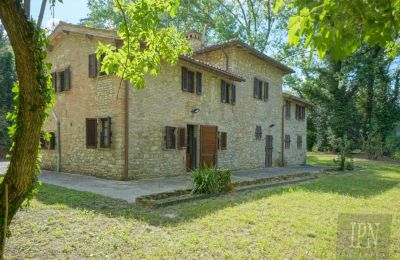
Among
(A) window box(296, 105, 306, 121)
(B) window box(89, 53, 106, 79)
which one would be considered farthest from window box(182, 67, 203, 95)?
(A) window box(296, 105, 306, 121)

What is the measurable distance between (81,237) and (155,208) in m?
2.17

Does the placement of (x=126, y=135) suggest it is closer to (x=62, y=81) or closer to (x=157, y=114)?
(x=157, y=114)

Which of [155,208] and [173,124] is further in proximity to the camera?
[173,124]

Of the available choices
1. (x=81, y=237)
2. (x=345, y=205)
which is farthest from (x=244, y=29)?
(x=81, y=237)

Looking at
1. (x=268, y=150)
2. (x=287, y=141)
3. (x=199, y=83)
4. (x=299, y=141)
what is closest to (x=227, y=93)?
(x=199, y=83)

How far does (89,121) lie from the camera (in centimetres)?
1243

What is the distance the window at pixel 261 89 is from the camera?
17781mm

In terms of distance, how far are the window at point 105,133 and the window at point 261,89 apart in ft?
28.6

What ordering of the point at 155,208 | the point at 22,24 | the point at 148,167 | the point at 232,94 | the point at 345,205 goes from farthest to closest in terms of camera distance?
1. the point at 232,94
2. the point at 148,167
3. the point at 345,205
4. the point at 155,208
5. the point at 22,24

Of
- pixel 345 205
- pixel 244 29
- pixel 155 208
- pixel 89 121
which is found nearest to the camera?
pixel 155 208

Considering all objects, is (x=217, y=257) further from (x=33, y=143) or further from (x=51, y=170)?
(x=51, y=170)

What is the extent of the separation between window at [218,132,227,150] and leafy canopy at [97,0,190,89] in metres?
9.81

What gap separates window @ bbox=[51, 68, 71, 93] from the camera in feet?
44.8

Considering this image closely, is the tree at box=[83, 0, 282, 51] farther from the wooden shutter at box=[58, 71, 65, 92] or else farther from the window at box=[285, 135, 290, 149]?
the wooden shutter at box=[58, 71, 65, 92]
